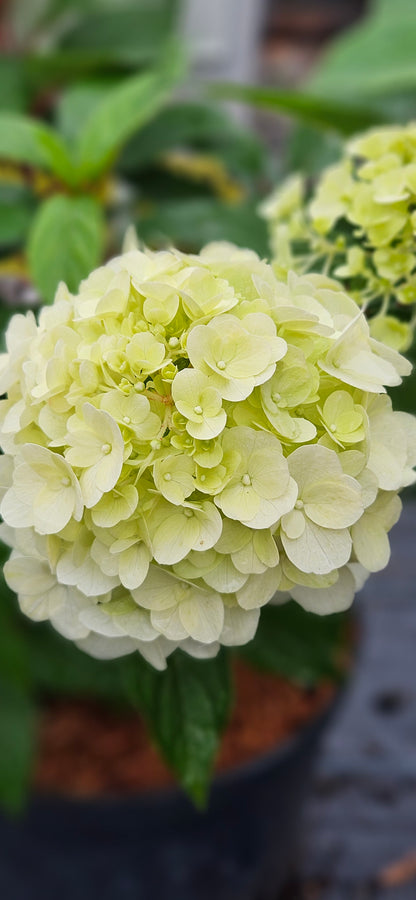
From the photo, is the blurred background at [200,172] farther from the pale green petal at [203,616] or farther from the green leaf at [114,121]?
the pale green petal at [203,616]

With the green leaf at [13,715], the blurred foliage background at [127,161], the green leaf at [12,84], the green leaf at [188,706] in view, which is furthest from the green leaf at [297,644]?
the green leaf at [12,84]

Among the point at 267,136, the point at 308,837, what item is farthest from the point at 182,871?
the point at 267,136

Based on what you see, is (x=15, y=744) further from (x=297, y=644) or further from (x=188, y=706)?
(x=188, y=706)

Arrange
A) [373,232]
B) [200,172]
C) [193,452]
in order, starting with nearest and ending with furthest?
[193,452]
[373,232]
[200,172]

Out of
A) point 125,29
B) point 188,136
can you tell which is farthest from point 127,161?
point 125,29

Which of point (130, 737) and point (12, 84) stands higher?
point (12, 84)

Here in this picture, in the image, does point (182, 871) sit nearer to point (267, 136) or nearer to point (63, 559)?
point (63, 559)
